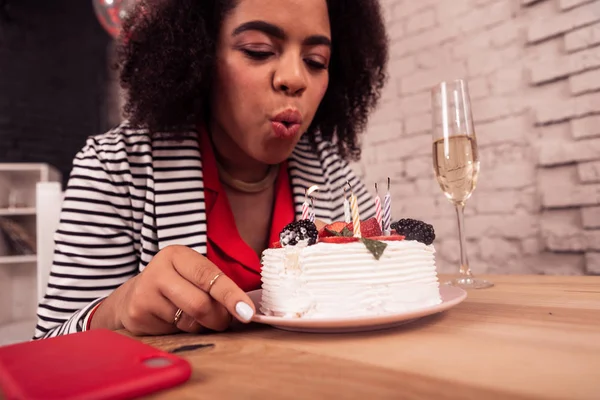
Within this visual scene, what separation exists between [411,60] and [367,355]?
5.52 ft

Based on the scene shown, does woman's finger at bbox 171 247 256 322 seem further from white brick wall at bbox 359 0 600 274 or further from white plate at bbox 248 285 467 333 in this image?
white brick wall at bbox 359 0 600 274

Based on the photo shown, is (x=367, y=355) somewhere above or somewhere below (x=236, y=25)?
below

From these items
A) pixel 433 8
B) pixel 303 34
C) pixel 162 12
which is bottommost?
pixel 303 34

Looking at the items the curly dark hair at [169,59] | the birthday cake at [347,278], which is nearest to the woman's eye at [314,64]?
the curly dark hair at [169,59]

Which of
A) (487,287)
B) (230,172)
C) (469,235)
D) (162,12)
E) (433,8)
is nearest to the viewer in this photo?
(487,287)

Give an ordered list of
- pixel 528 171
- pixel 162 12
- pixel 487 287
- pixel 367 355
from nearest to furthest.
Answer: pixel 367 355, pixel 487 287, pixel 162 12, pixel 528 171

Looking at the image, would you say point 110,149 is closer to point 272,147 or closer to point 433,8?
point 272,147

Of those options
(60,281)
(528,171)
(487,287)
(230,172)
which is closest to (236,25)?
(230,172)

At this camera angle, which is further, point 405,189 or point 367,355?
point 405,189

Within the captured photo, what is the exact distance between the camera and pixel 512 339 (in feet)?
1.45

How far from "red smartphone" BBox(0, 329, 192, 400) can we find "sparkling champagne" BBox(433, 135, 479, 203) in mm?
718

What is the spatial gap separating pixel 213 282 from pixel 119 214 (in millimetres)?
556

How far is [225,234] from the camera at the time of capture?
106 cm

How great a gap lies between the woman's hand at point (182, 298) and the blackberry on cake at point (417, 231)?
280 mm
